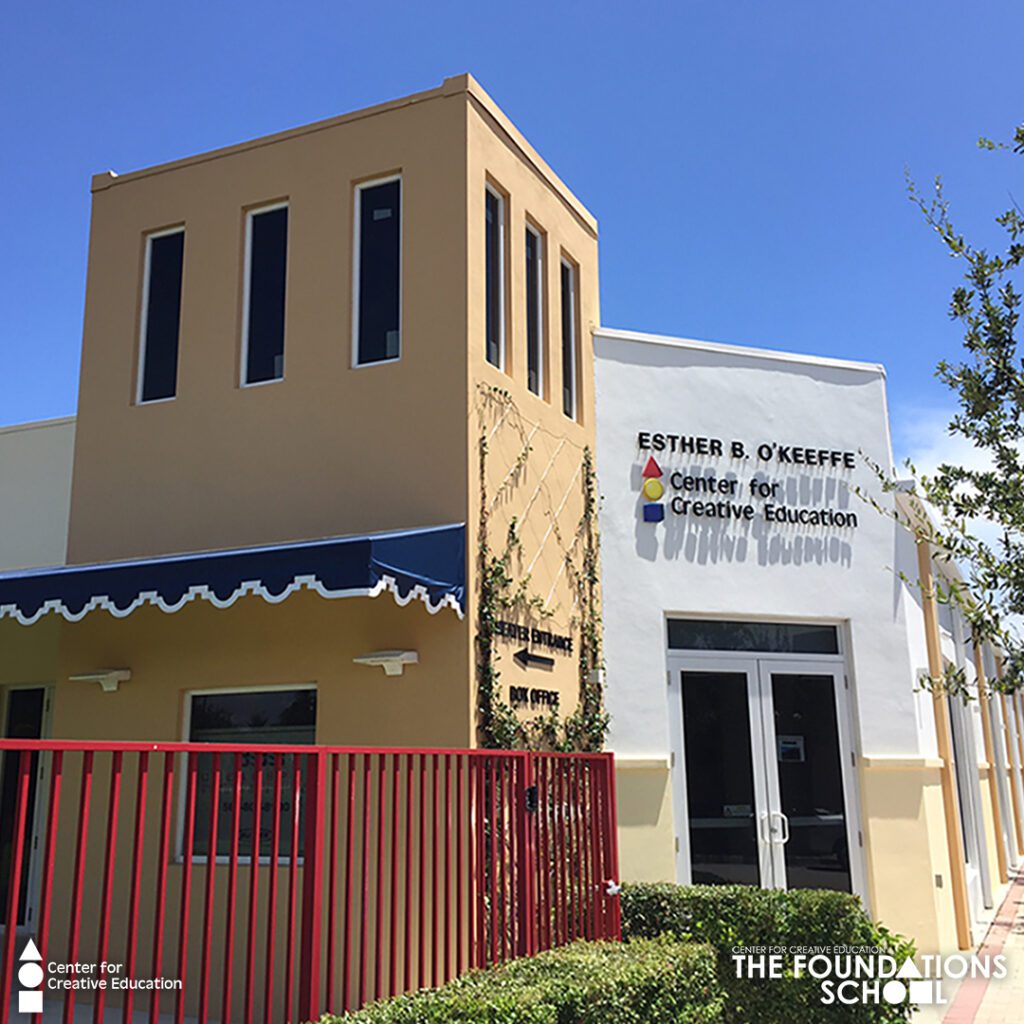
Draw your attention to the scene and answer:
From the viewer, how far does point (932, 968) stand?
11.6 metres

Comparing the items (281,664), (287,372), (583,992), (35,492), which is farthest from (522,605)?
(35,492)

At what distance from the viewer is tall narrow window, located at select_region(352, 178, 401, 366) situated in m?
11.0

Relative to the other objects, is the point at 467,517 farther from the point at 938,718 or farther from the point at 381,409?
the point at 938,718

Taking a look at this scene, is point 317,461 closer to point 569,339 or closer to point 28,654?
point 569,339

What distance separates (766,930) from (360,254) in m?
7.62

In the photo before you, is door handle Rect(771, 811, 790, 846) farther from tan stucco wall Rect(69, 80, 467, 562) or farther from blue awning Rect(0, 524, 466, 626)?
tan stucco wall Rect(69, 80, 467, 562)

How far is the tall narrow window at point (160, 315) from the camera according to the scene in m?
12.1

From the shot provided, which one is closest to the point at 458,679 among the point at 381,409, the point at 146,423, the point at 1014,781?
the point at 381,409

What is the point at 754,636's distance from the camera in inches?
497

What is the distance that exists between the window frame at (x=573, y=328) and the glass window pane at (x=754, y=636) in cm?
277

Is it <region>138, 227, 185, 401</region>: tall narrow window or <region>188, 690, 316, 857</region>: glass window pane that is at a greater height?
<region>138, 227, 185, 401</region>: tall narrow window

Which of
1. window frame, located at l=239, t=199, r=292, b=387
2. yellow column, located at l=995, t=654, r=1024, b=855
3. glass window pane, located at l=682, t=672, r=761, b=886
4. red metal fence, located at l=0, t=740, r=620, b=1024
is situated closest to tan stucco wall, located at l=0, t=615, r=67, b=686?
red metal fence, located at l=0, t=740, r=620, b=1024

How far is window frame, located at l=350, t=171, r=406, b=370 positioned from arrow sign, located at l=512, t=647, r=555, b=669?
3150mm

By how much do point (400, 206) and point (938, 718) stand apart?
9041 millimetres
